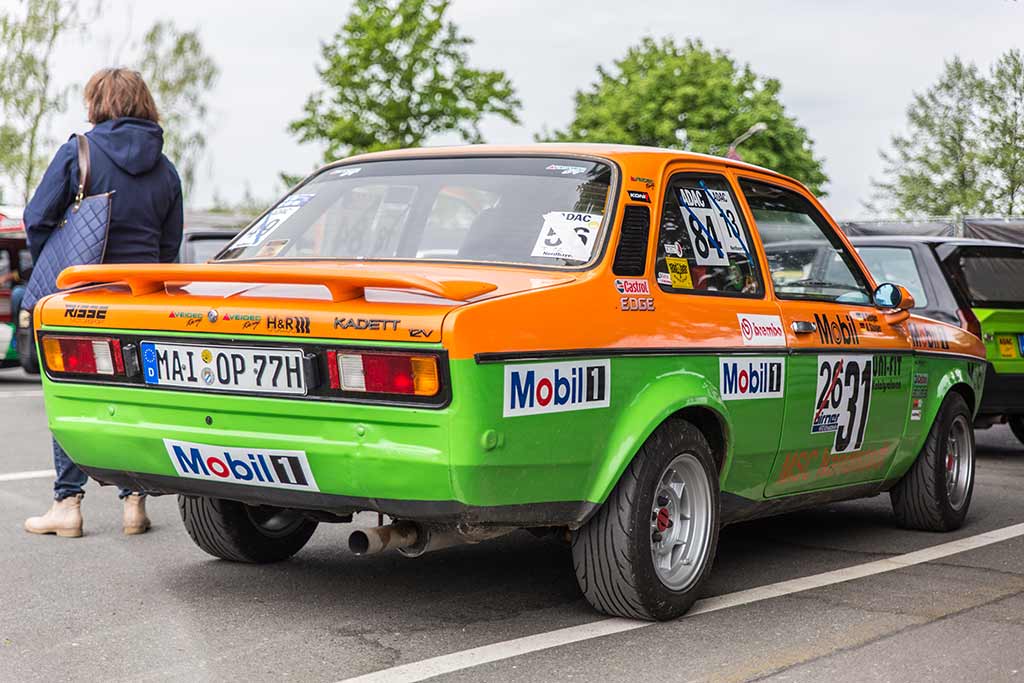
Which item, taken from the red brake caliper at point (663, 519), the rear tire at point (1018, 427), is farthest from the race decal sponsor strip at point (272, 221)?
the rear tire at point (1018, 427)

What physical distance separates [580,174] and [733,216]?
29.8 inches

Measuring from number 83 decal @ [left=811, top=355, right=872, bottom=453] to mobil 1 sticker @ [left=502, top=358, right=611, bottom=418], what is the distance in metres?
1.45

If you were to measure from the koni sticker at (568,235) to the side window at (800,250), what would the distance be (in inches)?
40.9

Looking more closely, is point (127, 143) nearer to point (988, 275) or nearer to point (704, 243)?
point (704, 243)

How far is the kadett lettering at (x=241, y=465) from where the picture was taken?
4.04m

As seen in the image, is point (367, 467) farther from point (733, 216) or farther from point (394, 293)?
point (733, 216)

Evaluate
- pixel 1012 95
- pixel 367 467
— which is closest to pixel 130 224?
pixel 367 467

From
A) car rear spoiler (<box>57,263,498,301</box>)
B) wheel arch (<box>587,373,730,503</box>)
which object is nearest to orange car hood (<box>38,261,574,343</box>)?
car rear spoiler (<box>57,263,498,301</box>)

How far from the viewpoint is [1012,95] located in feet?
84.5

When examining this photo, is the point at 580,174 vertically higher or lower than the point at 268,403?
higher

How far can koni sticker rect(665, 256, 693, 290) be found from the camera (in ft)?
15.1

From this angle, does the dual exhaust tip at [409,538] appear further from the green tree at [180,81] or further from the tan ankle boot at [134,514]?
the green tree at [180,81]

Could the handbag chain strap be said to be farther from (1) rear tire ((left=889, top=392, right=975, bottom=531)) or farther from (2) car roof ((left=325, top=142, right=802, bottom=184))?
(1) rear tire ((left=889, top=392, right=975, bottom=531))

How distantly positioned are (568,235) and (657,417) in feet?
2.17
